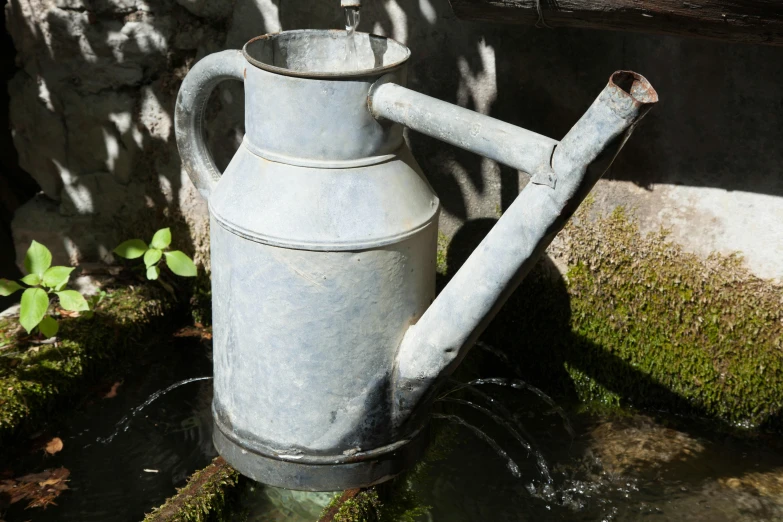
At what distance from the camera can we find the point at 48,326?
9.78 ft

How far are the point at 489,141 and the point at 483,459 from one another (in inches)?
50.9

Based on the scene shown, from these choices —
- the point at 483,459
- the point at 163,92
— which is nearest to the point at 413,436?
the point at 483,459

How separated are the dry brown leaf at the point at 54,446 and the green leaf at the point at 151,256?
71 cm

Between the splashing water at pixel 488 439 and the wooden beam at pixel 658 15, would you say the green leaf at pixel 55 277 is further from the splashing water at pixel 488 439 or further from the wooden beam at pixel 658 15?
the wooden beam at pixel 658 15

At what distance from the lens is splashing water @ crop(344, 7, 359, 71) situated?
8.00 ft

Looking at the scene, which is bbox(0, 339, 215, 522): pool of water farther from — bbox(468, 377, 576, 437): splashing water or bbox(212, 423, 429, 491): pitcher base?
bbox(468, 377, 576, 437): splashing water

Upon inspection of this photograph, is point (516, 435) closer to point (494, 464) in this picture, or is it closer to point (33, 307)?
point (494, 464)

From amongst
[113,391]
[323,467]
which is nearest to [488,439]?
[323,467]

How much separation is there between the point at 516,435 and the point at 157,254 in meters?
1.49

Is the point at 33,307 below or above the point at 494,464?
above

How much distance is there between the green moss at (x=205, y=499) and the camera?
238 centimetres

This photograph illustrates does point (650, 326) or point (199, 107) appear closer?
point (199, 107)

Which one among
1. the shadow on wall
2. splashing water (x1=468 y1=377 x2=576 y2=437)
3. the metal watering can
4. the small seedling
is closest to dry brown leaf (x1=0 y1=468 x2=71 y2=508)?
the metal watering can

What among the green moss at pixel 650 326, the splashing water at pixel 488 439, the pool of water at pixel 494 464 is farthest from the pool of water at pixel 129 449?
the green moss at pixel 650 326
